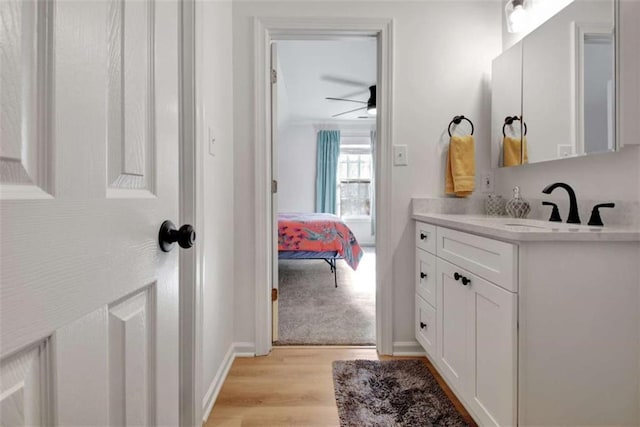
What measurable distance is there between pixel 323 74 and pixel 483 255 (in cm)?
335

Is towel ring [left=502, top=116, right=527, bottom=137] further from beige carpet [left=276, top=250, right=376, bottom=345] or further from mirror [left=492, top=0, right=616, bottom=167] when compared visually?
beige carpet [left=276, top=250, right=376, bottom=345]

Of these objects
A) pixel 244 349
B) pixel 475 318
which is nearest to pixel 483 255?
pixel 475 318

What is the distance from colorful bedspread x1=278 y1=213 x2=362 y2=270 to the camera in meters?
3.34

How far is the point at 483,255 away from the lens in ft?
4.01

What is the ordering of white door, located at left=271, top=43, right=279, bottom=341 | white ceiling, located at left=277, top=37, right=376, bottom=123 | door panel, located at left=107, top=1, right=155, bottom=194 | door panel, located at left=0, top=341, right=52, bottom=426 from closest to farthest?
door panel, located at left=0, top=341, right=52, bottom=426 → door panel, located at left=107, top=1, right=155, bottom=194 → white door, located at left=271, top=43, right=279, bottom=341 → white ceiling, located at left=277, top=37, right=376, bottom=123

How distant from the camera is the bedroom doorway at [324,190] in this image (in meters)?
2.30

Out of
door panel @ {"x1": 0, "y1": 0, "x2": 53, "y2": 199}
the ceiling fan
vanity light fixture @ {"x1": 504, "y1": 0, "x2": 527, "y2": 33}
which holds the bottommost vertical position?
door panel @ {"x1": 0, "y1": 0, "x2": 53, "y2": 199}

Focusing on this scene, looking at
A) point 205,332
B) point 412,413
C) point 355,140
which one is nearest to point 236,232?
point 205,332

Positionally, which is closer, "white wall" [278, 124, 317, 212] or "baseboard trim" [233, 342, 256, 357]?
"baseboard trim" [233, 342, 256, 357]

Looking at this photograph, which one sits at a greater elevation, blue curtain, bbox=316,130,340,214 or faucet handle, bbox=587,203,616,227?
blue curtain, bbox=316,130,340,214

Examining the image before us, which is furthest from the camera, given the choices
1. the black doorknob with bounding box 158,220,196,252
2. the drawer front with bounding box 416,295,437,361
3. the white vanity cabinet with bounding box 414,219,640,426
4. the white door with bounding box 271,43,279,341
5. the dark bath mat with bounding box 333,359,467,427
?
the white door with bounding box 271,43,279,341

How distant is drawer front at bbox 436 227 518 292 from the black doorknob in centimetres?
101

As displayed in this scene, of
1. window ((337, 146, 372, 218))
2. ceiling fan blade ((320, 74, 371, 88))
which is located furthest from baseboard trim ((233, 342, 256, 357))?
window ((337, 146, 372, 218))

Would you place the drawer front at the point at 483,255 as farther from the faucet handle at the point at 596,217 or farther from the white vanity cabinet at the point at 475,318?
the faucet handle at the point at 596,217
